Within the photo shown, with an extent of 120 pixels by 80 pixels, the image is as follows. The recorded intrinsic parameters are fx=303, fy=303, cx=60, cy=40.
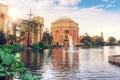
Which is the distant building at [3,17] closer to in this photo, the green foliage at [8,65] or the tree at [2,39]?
the tree at [2,39]

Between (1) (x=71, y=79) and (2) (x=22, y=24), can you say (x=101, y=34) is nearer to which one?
(2) (x=22, y=24)

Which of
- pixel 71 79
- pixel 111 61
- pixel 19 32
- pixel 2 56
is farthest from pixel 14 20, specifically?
pixel 2 56

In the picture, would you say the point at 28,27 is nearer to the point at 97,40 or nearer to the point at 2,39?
the point at 2,39

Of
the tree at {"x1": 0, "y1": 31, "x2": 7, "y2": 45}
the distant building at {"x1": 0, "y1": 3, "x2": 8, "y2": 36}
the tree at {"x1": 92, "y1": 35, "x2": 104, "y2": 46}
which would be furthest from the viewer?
the tree at {"x1": 92, "y1": 35, "x2": 104, "y2": 46}

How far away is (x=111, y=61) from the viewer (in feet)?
82.6

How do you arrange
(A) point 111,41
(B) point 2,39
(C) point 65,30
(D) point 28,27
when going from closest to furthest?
1. (B) point 2,39
2. (D) point 28,27
3. (C) point 65,30
4. (A) point 111,41

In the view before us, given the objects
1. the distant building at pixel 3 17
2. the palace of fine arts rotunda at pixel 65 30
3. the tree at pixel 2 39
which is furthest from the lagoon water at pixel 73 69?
the palace of fine arts rotunda at pixel 65 30

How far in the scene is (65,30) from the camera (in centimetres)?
13525

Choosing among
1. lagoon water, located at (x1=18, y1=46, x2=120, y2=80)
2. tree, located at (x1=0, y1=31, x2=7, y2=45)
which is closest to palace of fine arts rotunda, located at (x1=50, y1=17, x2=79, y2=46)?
tree, located at (x1=0, y1=31, x2=7, y2=45)

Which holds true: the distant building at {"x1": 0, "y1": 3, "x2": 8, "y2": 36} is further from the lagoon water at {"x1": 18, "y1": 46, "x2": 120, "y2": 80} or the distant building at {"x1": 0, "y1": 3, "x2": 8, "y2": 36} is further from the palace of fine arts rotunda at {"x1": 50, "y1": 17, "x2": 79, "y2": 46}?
the palace of fine arts rotunda at {"x1": 50, "y1": 17, "x2": 79, "y2": 46}

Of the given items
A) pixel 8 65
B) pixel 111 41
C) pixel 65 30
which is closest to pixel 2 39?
pixel 8 65

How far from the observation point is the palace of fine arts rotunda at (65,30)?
13400 cm

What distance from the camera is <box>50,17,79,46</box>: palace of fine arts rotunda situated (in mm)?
134000

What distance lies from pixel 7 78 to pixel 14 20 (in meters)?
54.5
